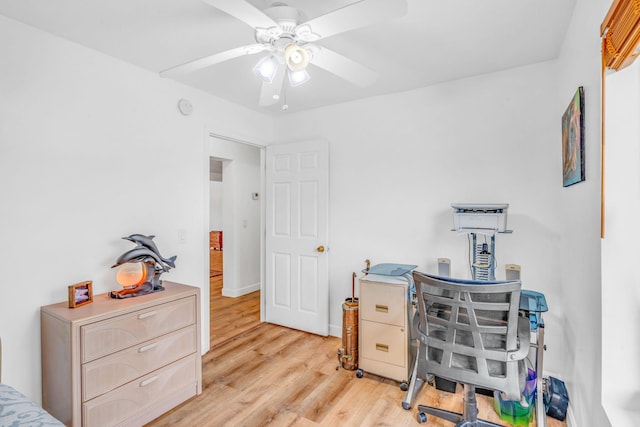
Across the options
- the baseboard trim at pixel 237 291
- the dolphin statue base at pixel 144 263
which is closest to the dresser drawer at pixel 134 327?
the dolphin statue base at pixel 144 263

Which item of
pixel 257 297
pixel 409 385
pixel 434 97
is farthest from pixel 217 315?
pixel 434 97

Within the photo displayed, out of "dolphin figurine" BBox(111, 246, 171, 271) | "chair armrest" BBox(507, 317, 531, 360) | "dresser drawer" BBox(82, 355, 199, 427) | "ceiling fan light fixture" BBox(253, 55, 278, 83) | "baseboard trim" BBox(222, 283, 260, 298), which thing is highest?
"ceiling fan light fixture" BBox(253, 55, 278, 83)

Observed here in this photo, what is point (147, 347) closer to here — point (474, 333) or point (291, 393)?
point (291, 393)

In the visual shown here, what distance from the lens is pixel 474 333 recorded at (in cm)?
158

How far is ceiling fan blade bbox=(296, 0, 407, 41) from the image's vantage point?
3.65 ft

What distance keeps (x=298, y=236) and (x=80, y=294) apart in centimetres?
192

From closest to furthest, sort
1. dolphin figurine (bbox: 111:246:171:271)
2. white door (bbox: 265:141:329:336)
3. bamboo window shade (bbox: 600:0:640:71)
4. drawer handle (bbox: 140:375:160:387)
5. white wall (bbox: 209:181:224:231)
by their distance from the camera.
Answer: bamboo window shade (bbox: 600:0:640:71) < drawer handle (bbox: 140:375:160:387) < dolphin figurine (bbox: 111:246:171:271) < white door (bbox: 265:141:329:336) < white wall (bbox: 209:181:224:231)

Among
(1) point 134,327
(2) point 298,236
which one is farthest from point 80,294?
(2) point 298,236

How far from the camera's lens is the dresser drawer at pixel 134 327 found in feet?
5.57

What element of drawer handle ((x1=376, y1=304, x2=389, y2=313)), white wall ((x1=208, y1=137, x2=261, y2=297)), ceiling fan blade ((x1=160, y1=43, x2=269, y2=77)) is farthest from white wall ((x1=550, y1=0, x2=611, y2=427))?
white wall ((x1=208, y1=137, x2=261, y2=297))

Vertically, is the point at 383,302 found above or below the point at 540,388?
above

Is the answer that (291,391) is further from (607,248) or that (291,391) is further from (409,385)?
(607,248)

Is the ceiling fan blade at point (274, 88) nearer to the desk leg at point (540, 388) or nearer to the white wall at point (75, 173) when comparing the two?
the white wall at point (75, 173)

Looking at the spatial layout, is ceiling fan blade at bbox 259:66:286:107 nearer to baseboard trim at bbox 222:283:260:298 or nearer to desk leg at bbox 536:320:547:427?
desk leg at bbox 536:320:547:427
